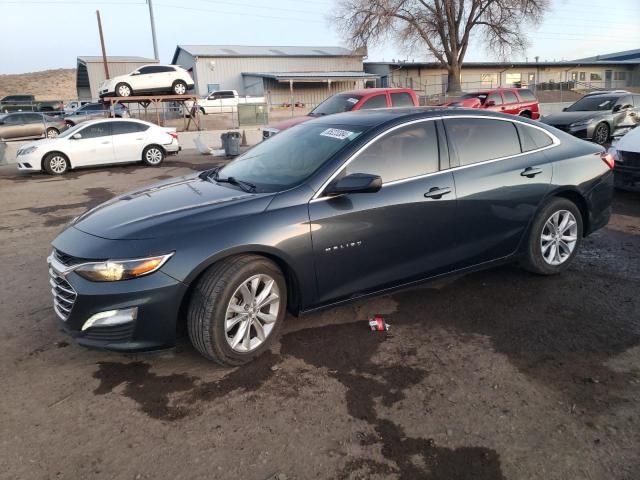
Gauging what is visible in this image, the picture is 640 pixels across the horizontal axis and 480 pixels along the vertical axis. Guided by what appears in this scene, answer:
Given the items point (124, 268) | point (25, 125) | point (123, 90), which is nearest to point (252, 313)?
point (124, 268)

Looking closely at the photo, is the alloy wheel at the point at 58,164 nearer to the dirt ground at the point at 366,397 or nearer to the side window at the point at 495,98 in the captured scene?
the dirt ground at the point at 366,397

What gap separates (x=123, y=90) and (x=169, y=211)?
65.7ft

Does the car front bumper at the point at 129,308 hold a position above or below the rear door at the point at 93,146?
below

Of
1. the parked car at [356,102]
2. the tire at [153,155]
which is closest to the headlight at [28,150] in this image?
the tire at [153,155]

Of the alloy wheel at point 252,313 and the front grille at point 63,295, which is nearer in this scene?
the front grille at point 63,295

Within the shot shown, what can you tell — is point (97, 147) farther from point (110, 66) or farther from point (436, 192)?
point (110, 66)

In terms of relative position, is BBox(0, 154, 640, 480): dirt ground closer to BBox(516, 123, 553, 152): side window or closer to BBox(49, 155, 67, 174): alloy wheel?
BBox(516, 123, 553, 152): side window

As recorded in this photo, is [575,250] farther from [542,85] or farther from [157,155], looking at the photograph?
[542,85]

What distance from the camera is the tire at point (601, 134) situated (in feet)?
46.5

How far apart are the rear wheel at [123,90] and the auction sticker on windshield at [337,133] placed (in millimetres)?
19526

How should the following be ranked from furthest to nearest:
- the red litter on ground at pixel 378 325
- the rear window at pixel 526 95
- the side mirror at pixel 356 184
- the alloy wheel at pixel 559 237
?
the rear window at pixel 526 95, the alloy wheel at pixel 559 237, the red litter on ground at pixel 378 325, the side mirror at pixel 356 184

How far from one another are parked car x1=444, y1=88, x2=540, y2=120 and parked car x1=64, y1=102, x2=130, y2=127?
49.8 ft

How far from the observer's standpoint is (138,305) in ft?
9.98

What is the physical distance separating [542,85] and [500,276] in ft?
147
